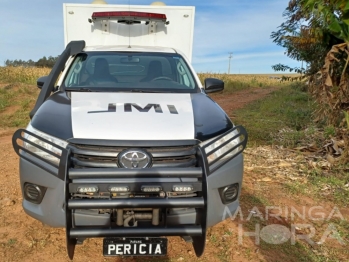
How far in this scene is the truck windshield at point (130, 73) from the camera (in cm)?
389

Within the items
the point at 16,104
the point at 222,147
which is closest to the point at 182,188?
the point at 222,147

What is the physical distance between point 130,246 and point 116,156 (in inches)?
25.2

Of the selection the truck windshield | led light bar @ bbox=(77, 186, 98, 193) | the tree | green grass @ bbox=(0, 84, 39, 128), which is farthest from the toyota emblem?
green grass @ bbox=(0, 84, 39, 128)

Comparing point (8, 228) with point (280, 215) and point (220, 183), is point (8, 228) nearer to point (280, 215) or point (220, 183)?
point (220, 183)

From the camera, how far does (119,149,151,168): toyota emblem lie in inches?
97.0

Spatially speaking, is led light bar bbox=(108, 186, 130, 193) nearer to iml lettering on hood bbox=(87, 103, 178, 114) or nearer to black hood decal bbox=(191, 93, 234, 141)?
black hood decal bbox=(191, 93, 234, 141)

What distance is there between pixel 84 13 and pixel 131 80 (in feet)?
8.90

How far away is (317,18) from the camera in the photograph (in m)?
5.53

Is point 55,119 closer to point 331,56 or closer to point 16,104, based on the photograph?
point 331,56

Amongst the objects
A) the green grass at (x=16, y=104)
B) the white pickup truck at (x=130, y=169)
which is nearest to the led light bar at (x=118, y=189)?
the white pickup truck at (x=130, y=169)

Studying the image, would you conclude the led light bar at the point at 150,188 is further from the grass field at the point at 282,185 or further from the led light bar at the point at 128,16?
the led light bar at the point at 128,16

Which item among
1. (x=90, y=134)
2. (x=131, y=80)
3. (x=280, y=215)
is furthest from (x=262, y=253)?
(x=131, y=80)

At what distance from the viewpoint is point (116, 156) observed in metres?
2.51

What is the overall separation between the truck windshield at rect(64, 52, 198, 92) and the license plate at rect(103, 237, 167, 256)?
5.77ft
